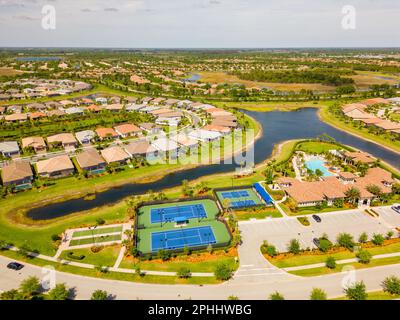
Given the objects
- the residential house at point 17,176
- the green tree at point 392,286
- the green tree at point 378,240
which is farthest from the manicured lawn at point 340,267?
→ the residential house at point 17,176

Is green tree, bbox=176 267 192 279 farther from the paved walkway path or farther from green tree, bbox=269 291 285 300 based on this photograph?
the paved walkway path

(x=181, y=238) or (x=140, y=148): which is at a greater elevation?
(x=140, y=148)

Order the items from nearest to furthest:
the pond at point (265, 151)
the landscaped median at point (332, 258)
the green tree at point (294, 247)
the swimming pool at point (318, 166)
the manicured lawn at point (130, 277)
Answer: the manicured lawn at point (130, 277)
the landscaped median at point (332, 258)
the green tree at point (294, 247)
the pond at point (265, 151)
the swimming pool at point (318, 166)

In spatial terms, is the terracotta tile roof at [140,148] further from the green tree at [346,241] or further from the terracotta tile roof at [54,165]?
the green tree at [346,241]

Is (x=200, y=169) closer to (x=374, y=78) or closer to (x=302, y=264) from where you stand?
(x=302, y=264)

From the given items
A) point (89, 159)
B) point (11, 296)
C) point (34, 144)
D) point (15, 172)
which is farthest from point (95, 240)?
point (34, 144)

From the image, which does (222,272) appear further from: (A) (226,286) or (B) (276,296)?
(B) (276,296)

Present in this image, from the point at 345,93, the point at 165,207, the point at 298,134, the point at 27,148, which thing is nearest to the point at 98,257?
the point at 165,207
